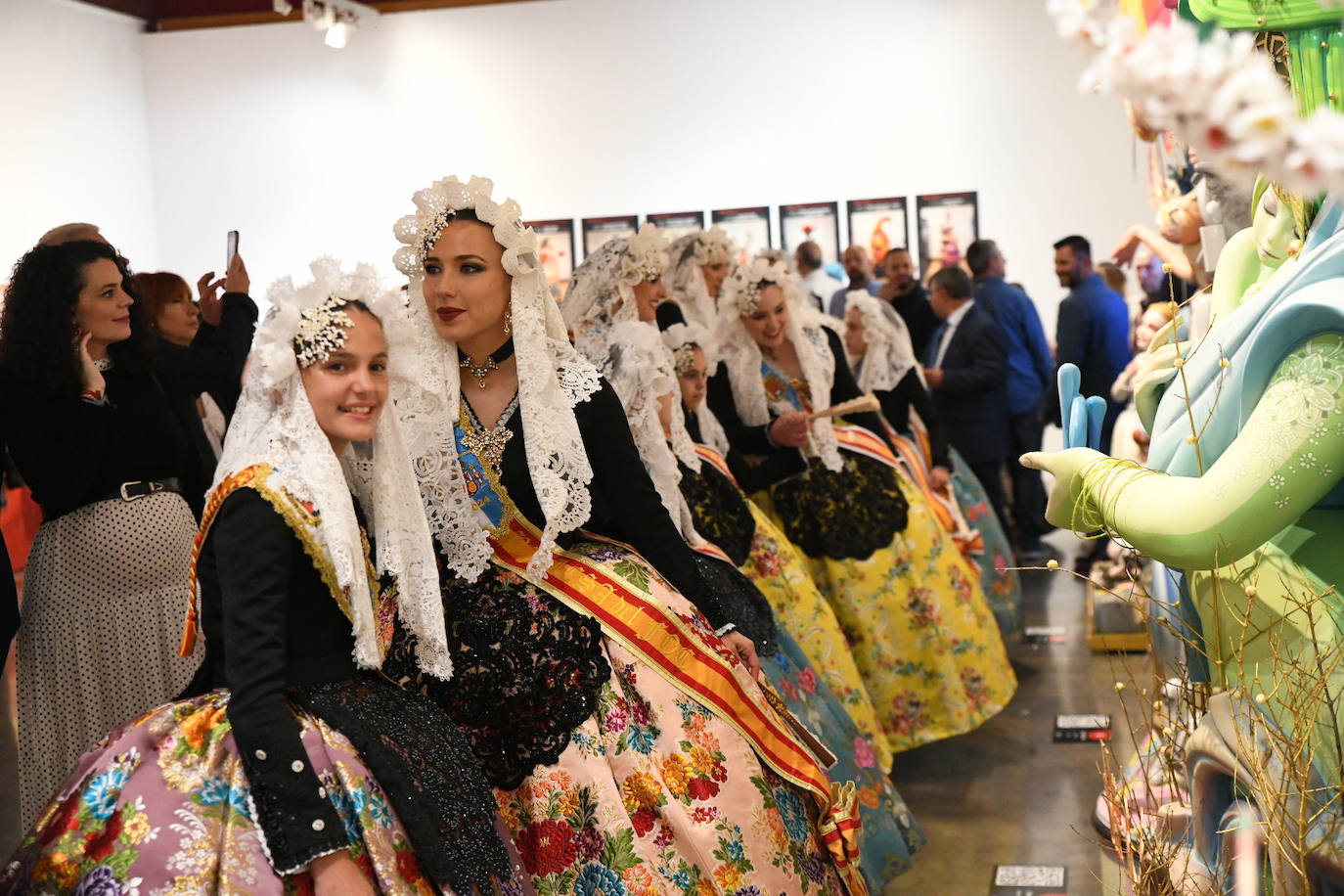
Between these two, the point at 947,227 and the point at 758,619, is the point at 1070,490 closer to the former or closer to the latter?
the point at 758,619

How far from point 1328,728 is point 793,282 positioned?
3.41m

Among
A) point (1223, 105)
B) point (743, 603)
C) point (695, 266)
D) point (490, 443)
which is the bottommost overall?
point (743, 603)

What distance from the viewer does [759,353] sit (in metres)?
4.78

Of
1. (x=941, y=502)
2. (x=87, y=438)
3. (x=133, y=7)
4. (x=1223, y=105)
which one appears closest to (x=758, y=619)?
(x=87, y=438)

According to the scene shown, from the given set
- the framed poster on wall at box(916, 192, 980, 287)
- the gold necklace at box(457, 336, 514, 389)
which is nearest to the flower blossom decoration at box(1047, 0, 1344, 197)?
the gold necklace at box(457, 336, 514, 389)

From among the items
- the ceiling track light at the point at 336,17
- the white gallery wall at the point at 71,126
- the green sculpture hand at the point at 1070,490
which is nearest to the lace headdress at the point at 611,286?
the white gallery wall at the point at 71,126

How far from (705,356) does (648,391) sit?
2.60ft

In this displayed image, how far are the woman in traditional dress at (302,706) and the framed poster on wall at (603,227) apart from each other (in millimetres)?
5902

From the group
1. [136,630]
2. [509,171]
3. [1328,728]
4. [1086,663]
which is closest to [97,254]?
[136,630]

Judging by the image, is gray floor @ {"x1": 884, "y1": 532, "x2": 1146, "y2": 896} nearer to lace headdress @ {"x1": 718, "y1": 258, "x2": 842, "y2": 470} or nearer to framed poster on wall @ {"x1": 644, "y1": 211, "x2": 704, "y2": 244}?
lace headdress @ {"x1": 718, "y1": 258, "x2": 842, "y2": 470}

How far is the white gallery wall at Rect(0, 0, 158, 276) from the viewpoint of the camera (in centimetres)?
509

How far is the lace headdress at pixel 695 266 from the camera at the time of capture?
5.24m

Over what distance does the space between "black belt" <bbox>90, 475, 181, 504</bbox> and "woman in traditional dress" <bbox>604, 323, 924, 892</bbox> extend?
1.08 meters

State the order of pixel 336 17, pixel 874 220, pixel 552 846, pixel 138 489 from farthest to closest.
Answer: pixel 874 220 < pixel 336 17 < pixel 138 489 < pixel 552 846
